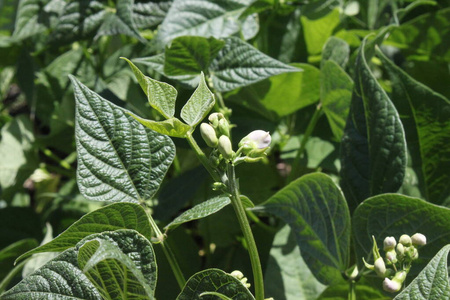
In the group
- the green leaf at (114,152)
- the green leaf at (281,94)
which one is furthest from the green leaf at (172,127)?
the green leaf at (281,94)

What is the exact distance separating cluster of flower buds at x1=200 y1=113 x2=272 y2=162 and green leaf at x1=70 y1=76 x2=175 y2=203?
108 mm

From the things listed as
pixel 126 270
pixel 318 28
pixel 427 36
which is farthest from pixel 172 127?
pixel 427 36

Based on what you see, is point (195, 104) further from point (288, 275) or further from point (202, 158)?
point (288, 275)

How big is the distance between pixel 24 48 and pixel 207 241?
22.3 inches

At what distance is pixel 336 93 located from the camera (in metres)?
0.78

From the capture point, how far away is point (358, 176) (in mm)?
694

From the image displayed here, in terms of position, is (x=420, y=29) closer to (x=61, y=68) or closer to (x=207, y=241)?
(x=207, y=241)

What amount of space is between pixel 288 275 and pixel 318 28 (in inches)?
18.7

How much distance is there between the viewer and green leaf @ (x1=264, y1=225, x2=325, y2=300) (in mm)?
768

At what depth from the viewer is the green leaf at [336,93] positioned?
756 mm

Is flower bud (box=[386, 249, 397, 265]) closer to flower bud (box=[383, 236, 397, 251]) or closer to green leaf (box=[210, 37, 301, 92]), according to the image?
flower bud (box=[383, 236, 397, 251])

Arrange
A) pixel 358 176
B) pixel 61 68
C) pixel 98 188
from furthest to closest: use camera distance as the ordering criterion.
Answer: pixel 61 68 → pixel 358 176 → pixel 98 188

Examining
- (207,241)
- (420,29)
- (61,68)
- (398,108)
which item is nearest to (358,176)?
(398,108)

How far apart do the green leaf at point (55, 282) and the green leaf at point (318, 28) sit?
68 cm
